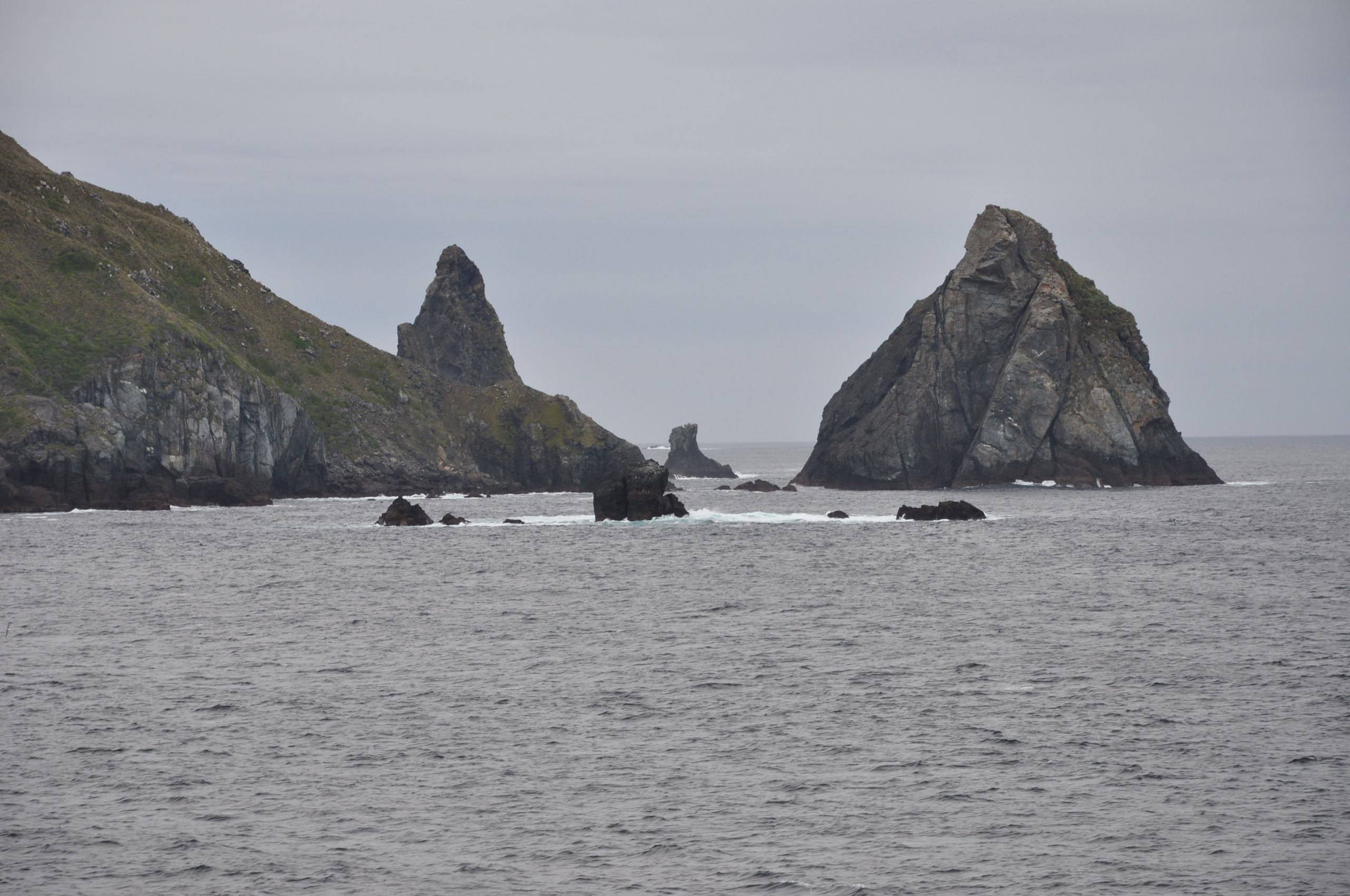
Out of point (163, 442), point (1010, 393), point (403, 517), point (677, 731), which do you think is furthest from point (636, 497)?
point (677, 731)

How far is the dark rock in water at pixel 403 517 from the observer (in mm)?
116250

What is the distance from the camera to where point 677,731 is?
36750 millimetres

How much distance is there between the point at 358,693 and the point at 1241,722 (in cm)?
2658

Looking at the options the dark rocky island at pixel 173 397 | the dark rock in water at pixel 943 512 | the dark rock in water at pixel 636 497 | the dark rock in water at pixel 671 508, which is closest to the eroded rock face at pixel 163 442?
the dark rocky island at pixel 173 397

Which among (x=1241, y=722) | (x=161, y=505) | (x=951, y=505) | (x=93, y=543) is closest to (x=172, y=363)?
(x=161, y=505)

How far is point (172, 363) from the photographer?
14988cm

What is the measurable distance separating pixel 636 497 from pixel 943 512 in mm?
28314

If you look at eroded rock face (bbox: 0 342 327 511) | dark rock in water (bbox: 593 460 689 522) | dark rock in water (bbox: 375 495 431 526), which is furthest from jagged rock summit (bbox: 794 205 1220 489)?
dark rock in water (bbox: 375 495 431 526)

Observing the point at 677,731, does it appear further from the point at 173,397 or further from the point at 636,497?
the point at 173,397

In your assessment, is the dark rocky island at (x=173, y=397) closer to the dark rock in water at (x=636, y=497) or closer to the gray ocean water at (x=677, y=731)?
the dark rock in water at (x=636, y=497)

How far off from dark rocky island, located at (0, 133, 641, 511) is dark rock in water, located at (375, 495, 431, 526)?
2036 centimetres

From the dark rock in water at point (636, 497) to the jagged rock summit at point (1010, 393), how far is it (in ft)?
205

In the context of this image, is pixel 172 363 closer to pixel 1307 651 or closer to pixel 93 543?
pixel 93 543

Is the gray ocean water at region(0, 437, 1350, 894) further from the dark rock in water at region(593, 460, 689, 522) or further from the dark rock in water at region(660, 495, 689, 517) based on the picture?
the dark rock in water at region(660, 495, 689, 517)
